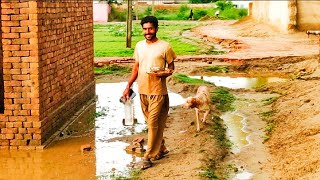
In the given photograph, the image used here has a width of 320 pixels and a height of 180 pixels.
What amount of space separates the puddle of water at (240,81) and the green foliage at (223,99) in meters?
1.39

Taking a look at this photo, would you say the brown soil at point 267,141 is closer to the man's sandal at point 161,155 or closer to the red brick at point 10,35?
the man's sandal at point 161,155

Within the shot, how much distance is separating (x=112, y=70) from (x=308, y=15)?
12.5 m

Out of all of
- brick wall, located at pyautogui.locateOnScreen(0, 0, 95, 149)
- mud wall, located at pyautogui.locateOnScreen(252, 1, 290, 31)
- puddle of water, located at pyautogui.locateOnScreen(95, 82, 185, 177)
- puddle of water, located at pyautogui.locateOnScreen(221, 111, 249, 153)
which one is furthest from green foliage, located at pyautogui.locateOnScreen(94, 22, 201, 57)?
brick wall, located at pyautogui.locateOnScreen(0, 0, 95, 149)

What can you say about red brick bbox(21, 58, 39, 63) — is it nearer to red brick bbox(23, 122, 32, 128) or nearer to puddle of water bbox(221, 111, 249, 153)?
red brick bbox(23, 122, 32, 128)

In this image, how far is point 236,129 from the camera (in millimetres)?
9883

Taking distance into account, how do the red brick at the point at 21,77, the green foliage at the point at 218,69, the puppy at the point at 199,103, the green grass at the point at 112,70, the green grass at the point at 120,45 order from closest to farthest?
the red brick at the point at 21,77, the puppy at the point at 199,103, the green grass at the point at 112,70, the green foliage at the point at 218,69, the green grass at the point at 120,45

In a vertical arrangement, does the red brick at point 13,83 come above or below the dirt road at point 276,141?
above

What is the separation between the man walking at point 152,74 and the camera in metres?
7.03

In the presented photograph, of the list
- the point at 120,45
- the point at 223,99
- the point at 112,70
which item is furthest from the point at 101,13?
the point at 223,99

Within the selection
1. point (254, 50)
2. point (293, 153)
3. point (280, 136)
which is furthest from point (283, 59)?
point (293, 153)

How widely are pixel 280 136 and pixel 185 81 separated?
525 cm

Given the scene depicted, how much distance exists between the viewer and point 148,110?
732 centimetres

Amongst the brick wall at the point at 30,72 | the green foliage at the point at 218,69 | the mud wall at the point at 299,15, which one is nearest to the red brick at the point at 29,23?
the brick wall at the point at 30,72

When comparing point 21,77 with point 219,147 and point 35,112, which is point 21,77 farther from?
Answer: point 219,147
